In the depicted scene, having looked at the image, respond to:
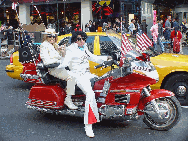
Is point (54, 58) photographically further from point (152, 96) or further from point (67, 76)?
point (152, 96)

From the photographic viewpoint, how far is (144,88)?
18.6ft

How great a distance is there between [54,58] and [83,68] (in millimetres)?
660

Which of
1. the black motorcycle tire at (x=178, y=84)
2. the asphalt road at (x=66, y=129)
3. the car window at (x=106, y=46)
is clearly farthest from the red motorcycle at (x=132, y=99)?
the car window at (x=106, y=46)

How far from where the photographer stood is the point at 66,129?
20.1 ft

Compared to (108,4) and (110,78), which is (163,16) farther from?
(110,78)

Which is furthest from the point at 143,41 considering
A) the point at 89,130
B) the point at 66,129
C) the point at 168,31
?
the point at 168,31

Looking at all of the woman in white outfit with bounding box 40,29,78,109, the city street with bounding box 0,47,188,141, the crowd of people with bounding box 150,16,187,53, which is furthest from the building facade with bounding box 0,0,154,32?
the city street with bounding box 0,47,188,141

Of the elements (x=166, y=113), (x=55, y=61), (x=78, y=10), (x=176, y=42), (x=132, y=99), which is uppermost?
(x=78, y=10)

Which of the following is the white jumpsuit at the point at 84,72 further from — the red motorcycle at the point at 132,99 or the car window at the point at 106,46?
the car window at the point at 106,46

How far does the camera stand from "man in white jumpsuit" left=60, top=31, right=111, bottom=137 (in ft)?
18.5

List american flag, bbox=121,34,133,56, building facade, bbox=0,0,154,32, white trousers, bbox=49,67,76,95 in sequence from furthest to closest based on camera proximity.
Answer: building facade, bbox=0,0,154,32, white trousers, bbox=49,67,76,95, american flag, bbox=121,34,133,56

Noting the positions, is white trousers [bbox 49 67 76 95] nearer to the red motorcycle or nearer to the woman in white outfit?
the woman in white outfit

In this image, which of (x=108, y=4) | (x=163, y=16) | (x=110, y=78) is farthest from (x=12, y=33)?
(x=163, y=16)

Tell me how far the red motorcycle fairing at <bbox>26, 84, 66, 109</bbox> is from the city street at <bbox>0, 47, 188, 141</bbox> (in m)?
0.42
